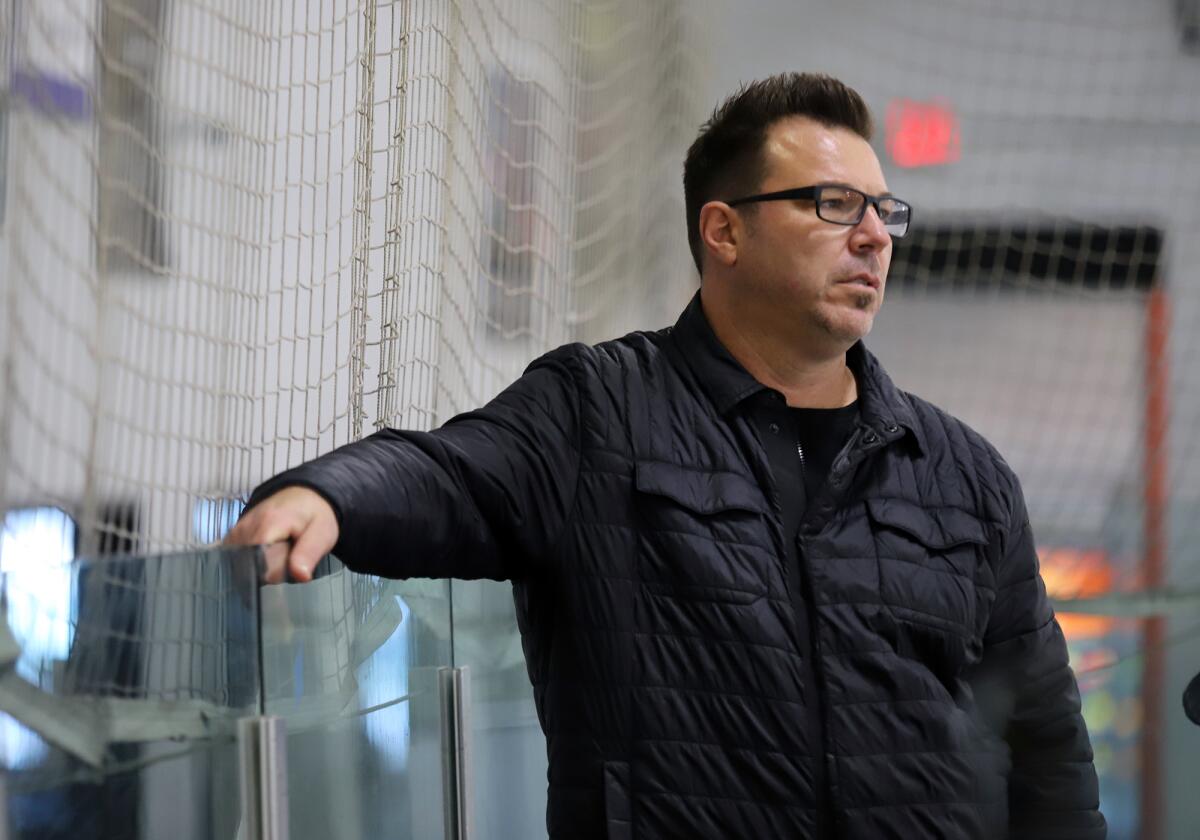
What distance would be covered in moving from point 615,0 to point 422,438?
1.86 metres

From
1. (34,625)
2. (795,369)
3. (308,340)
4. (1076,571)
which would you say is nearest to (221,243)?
(308,340)

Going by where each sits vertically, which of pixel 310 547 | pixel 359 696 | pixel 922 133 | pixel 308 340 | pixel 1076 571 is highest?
pixel 922 133

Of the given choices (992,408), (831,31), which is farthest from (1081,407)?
(831,31)

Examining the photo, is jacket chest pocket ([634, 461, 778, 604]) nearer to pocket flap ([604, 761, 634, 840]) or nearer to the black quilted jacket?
the black quilted jacket

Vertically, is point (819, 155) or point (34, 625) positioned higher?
point (819, 155)

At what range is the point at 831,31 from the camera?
4266 millimetres

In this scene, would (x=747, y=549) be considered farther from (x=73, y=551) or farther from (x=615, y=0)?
(x=615, y=0)

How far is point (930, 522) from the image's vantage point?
57.6 inches

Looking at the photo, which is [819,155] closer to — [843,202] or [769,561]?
[843,202]

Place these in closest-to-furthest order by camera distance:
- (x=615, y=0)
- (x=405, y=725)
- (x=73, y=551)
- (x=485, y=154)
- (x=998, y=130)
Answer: (x=405, y=725) < (x=73, y=551) < (x=485, y=154) < (x=615, y=0) < (x=998, y=130)

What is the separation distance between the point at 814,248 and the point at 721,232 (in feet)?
0.42

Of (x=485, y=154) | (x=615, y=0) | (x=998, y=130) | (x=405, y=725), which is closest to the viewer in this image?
(x=405, y=725)

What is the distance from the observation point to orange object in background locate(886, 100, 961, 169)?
4.12 meters

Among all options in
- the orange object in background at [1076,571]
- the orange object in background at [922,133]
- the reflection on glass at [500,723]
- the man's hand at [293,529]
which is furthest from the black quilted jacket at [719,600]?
the orange object in background at [922,133]
